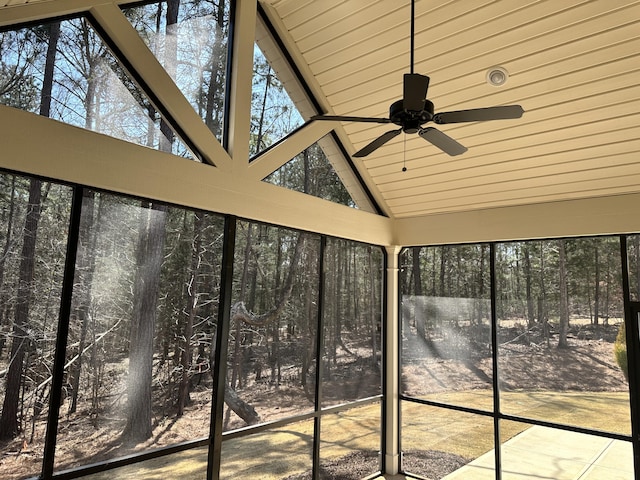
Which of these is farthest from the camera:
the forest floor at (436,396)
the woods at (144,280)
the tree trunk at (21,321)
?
the forest floor at (436,396)

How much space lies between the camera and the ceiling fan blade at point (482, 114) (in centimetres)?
238

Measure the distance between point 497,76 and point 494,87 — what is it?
12 centimetres

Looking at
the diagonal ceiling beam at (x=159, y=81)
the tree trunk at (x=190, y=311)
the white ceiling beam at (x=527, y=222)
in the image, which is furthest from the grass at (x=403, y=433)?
the diagonal ceiling beam at (x=159, y=81)

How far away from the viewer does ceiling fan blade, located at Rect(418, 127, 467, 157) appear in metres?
2.72

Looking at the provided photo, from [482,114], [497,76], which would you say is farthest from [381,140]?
[497,76]

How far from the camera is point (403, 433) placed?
17.7ft

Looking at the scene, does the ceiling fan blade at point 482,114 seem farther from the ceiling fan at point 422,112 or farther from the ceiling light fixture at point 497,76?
the ceiling light fixture at point 497,76

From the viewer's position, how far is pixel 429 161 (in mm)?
4672

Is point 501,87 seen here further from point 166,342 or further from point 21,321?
point 21,321

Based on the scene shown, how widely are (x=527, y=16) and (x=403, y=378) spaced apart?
407cm

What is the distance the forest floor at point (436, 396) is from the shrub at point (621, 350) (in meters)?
0.04

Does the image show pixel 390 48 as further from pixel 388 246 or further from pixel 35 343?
pixel 35 343

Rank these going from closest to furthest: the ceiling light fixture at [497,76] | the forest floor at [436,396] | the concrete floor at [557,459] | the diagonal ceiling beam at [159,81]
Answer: the forest floor at [436,396] < the diagonal ceiling beam at [159,81] < the ceiling light fixture at [497,76] < the concrete floor at [557,459]

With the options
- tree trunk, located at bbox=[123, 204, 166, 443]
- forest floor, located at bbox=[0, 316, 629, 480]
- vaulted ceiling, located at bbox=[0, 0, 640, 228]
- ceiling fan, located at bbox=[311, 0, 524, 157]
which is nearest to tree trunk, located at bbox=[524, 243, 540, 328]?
Answer: forest floor, located at bbox=[0, 316, 629, 480]
